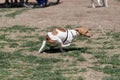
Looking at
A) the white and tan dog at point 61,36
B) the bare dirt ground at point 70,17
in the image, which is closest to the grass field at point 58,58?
the white and tan dog at point 61,36

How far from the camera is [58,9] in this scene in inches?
677

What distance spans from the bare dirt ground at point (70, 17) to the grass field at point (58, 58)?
168cm

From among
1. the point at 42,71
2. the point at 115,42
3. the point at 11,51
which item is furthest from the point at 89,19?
the point at 42,71

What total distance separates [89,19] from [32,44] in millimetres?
4114

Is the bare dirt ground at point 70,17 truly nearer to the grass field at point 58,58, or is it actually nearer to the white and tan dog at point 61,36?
the grass field at point 58,58

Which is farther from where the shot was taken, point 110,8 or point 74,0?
point 74,0

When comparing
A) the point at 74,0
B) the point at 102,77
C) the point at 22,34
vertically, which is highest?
the point at 102,77

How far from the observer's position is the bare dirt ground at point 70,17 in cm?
1361

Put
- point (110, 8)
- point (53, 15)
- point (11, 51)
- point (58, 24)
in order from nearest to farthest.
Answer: point (11, 51), point (58, 24), point (53, 15), point (110, 8)

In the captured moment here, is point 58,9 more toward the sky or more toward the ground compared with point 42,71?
more toward the ground

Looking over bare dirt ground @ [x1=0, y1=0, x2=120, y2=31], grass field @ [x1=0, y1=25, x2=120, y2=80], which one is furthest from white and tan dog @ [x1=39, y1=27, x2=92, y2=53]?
bare dirt ground @ [x1=0, y1=0, x2=120, y2=31]

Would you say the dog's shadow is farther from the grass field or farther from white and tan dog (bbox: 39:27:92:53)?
white and tan dog (bbox: 39:27:92:53)

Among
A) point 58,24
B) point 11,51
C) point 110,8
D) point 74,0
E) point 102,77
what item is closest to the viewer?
point 102,77

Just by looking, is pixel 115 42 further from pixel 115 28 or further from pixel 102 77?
pixel 102 77
